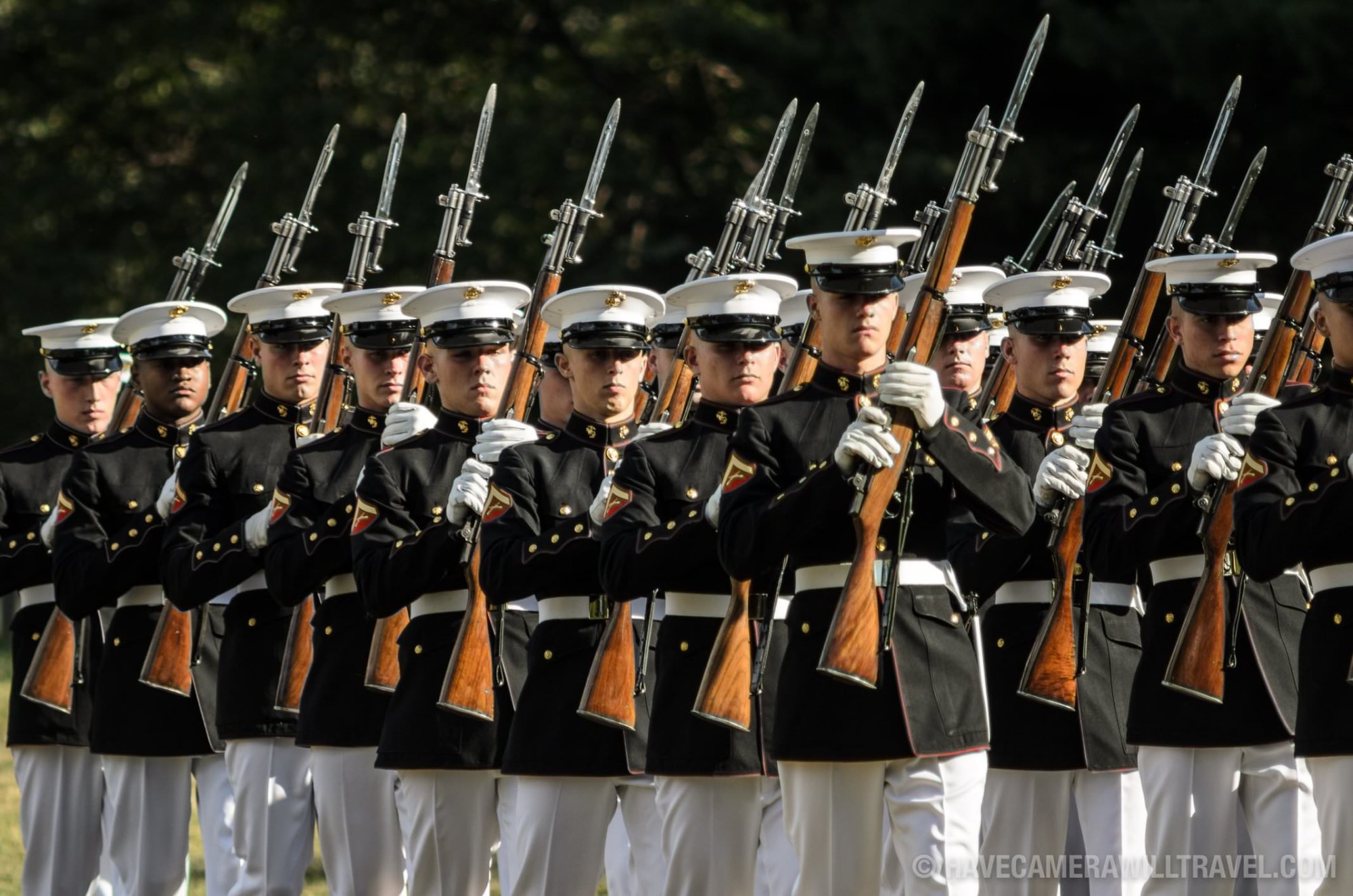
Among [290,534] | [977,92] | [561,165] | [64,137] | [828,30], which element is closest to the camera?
[290,534]

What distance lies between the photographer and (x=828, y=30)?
21312 millimetres

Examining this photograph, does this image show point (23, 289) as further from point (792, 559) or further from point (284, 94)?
point (792, 559)

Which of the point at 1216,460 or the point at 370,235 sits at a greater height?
the point at 370,235

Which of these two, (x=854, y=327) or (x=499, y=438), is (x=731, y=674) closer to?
(x=854, y=327)

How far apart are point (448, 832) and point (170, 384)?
2.89 meters

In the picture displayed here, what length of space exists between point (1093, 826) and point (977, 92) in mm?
11752

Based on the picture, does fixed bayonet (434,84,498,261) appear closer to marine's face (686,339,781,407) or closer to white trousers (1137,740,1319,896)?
marine's face (686,339,781,407)

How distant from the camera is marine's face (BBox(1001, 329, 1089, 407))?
28.4ft

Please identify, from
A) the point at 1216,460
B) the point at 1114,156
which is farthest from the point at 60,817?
the point at 1216,460

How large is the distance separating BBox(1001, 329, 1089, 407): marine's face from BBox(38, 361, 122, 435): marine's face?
174 inches

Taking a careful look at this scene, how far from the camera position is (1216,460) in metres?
7.25

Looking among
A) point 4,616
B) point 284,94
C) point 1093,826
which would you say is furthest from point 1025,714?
point 4,616

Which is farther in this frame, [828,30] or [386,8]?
[386,8]

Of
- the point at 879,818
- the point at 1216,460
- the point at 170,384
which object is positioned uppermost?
the point at 170,384
